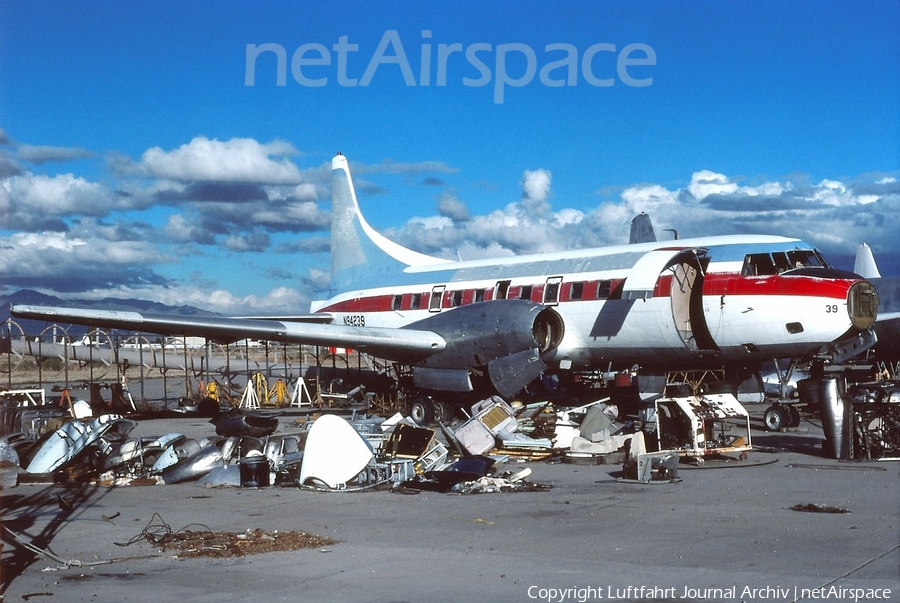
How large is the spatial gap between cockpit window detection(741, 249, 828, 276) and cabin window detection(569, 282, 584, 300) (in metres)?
3.90

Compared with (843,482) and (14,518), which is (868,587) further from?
(14,518)

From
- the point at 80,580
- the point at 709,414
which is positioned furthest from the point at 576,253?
the point at 80,580

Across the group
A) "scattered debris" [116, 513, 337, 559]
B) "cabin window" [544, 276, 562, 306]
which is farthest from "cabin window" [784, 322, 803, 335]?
"scattered debris" [116, 513, 337, 559]

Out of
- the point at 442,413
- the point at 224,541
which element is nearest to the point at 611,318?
the point at 442,413

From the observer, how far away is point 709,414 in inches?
598

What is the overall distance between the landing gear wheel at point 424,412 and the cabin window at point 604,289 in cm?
474

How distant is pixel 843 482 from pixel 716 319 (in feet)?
22.3

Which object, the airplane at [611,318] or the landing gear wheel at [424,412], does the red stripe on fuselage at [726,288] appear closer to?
the airplane at [611,318]

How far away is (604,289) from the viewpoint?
20688 mm

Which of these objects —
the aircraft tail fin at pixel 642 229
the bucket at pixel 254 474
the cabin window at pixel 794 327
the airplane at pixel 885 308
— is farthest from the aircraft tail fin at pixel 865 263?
the bucket at pixel 254 474

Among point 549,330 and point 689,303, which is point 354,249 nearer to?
point 549,330

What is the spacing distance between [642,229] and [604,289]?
317 inches

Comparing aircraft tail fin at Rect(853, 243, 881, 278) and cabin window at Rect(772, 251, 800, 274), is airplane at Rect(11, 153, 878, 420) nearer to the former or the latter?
cabin window at Rect(772, 251, 800, 274)

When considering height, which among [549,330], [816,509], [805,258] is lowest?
[816,509]
